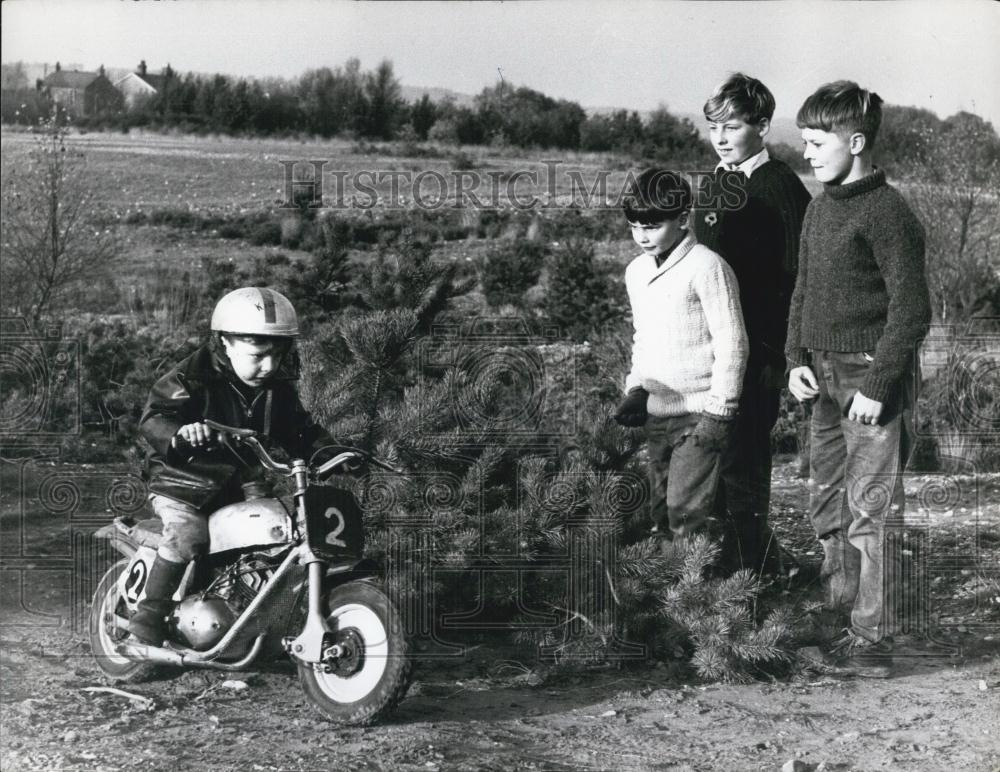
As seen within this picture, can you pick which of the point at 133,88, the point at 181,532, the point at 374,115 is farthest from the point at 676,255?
the point at 133,88

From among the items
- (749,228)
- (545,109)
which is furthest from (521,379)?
(545,109)

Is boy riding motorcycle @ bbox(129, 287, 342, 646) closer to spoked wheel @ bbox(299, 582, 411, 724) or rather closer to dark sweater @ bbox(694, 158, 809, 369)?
spoked wheel @ bbox(299, 582, 411, 724)

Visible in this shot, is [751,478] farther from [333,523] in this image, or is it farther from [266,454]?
[266,454]

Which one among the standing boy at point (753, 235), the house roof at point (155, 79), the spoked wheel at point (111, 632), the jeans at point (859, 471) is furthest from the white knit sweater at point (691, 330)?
the house roof at point (155, 79)

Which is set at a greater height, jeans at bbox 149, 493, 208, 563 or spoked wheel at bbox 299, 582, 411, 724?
jeans at bbox 149, 493, 208, 563

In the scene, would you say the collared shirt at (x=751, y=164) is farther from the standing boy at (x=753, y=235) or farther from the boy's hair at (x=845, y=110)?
the boy's hair at (x=845, y=110)

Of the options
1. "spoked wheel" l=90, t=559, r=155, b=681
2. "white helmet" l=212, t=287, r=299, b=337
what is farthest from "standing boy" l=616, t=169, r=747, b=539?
"spoked wheel" l=90, t=559, r=155, b=681

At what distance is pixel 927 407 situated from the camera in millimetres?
8344

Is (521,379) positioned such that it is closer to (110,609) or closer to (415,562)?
(415,562)

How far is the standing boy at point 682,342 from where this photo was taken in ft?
16.3

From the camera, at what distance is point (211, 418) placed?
4438 mm

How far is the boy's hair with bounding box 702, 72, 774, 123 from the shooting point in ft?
17.6

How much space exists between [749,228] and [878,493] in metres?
1.36

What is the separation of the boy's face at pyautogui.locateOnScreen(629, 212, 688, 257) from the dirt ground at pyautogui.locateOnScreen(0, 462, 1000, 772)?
1.87 meters
